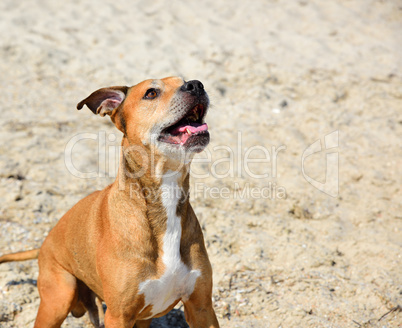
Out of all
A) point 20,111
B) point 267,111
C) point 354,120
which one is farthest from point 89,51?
point 354,120

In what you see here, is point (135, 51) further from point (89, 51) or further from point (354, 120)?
point (354, 120)

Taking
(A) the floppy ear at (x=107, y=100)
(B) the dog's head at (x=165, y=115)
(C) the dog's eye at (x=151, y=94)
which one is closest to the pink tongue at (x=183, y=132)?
(B) the dog's head at (x=165, y=115)

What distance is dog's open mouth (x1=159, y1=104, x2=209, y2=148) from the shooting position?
3.45 metres

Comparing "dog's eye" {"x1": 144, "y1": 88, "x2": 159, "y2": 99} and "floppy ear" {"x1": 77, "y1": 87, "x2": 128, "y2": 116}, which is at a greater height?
"dog's eye" {"x1": 144, "y1": 88, "x2": 159, "y2": 99}

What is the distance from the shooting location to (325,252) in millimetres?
5145

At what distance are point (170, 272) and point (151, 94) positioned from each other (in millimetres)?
1401

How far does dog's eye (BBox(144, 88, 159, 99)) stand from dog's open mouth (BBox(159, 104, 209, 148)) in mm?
284

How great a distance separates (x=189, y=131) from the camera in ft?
11.6

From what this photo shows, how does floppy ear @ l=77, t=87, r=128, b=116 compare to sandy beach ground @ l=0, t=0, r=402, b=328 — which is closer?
floppy ear @ l=77, t=87, r=128, b=116

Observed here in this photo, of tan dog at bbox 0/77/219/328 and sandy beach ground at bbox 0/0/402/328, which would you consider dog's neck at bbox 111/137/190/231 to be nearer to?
tan dog at bbox 0/77/219/328

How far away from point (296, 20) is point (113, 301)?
7.76 meters

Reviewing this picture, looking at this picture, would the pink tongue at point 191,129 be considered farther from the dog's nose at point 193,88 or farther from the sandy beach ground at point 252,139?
the sandy beach ground at point 252,139

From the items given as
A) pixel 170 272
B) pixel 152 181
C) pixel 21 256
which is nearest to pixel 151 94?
pixel 152 181

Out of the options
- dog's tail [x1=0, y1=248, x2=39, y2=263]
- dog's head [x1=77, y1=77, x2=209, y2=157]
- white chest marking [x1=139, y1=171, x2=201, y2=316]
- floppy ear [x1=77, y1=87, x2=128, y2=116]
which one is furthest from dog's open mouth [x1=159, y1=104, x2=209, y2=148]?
dog's tail [x1=0, y1=248, x2=39, y2=263]
